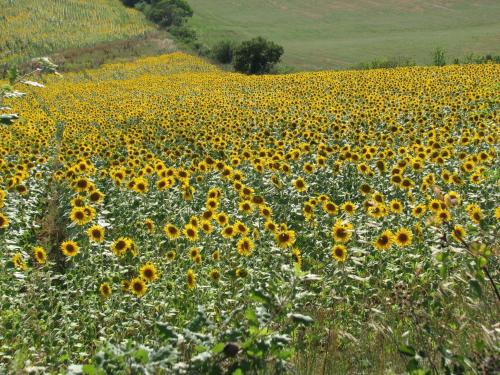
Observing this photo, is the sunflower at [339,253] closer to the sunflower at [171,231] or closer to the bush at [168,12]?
the sunflower at [171,231]

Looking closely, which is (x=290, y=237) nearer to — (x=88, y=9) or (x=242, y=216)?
(x=242, y=216)

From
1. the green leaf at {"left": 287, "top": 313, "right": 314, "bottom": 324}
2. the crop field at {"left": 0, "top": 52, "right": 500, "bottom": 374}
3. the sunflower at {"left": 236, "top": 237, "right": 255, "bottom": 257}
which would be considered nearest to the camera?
the green leaf at {"left": 287, "top": 313, "right": 314, "bottom": 324}

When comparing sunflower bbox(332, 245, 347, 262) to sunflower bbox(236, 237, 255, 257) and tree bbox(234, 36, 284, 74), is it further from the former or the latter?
tree bbox(234, 36, 284, 74)

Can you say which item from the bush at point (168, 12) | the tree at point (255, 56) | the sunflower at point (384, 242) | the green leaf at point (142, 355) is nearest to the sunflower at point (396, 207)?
the sunflower at point (384, 242)

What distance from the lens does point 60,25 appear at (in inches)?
2446

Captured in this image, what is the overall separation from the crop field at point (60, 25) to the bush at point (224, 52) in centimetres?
1636

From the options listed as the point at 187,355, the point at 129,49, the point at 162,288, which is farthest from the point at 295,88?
the point at 129,49

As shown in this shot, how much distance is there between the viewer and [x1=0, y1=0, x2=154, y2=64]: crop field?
52.4 meters

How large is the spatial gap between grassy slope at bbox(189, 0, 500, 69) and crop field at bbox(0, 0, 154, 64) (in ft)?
31.2

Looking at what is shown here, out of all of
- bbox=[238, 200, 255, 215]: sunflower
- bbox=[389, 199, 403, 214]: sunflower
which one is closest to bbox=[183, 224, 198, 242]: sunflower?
bbox=[238, 200, 255, 215]: sunflower

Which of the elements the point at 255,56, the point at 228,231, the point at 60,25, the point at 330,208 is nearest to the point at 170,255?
the point at 228,231

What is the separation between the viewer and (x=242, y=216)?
6.59 meters

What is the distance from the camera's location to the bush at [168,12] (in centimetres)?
6550

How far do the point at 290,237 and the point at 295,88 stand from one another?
1800 centimetres
